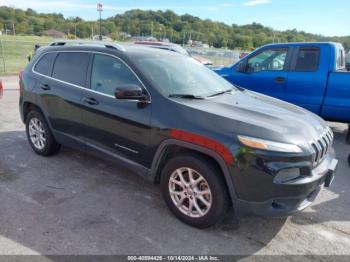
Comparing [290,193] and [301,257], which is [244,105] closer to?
[290,193]

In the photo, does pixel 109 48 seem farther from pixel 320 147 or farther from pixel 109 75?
pixel 320 147

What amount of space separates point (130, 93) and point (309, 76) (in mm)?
4646

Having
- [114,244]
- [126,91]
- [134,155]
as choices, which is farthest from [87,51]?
[114,244]

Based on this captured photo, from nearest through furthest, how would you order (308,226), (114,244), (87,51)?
(114,244) < (308,226) < (87,51)

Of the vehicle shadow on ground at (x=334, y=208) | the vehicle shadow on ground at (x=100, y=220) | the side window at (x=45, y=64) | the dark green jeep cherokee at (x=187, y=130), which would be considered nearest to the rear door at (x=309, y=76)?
the vehicle shadow on ground at (x=334, y=208)

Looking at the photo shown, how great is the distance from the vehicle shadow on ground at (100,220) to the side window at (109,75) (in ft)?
4.05

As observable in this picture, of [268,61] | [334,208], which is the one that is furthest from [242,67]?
[334,208]

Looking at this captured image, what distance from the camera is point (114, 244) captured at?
296 cm

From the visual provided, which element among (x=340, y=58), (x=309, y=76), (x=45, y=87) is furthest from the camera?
(x=340, y=58)

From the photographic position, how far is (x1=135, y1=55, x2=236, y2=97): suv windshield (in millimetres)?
3602

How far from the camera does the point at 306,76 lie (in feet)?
21.9

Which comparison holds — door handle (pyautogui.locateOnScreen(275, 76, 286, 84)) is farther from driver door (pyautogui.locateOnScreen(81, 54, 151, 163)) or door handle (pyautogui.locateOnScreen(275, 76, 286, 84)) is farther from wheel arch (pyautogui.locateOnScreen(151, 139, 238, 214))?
wheel arch (pyautogui.locateOnScreen(151, 139, 238, 214))

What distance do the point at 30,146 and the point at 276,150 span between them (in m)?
4.20

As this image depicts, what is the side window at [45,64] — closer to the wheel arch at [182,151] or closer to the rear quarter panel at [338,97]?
the wheel arch at [182,151]
